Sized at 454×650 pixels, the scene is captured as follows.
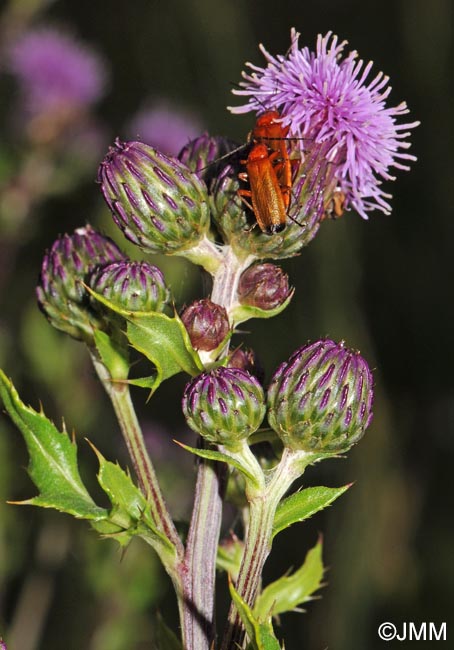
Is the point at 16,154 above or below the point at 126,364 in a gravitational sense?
above

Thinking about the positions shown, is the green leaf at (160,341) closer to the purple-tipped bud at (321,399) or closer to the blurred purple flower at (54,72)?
the purple-tipped bud at (321,399)

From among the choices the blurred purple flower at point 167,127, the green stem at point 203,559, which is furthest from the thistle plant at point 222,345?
the blurred purple flower at point 167,127

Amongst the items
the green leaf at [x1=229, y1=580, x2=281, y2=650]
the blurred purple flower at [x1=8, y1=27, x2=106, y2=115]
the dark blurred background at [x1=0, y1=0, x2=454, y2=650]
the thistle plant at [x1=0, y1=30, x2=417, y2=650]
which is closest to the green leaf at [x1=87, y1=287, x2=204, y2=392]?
the thistle plant at [x1=0, y1=30, x2=417, y2=650]

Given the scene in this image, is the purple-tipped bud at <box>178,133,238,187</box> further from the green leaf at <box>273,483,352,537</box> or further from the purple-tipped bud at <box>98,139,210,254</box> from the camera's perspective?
the green leaf at <box>273,483,352,537</box>

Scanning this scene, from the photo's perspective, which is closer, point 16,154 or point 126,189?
point 126,189

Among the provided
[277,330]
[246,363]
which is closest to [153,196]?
[246,363]

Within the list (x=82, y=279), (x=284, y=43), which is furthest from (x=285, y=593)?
(x=284, y=43)

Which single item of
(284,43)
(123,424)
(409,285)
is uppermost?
(284,43)

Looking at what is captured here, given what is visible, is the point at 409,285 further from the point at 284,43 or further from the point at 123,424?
the point at 123,424
